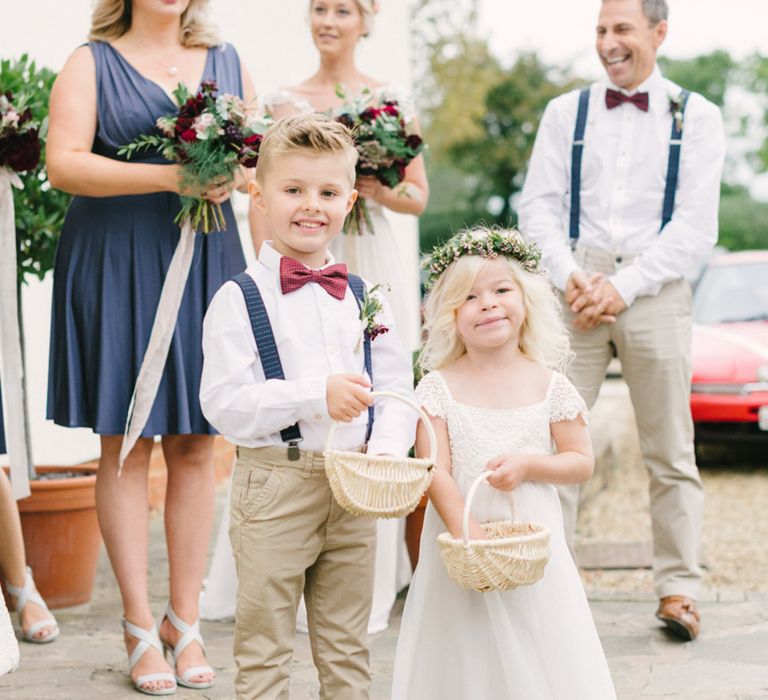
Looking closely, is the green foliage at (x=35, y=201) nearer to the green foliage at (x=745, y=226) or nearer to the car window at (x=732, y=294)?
the car window at (x=732, y=294)

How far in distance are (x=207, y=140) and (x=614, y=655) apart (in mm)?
2296

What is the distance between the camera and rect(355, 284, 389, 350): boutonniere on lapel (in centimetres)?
289

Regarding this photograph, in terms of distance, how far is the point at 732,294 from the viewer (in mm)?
9344

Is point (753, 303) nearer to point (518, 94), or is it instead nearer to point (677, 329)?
point (677, 329)

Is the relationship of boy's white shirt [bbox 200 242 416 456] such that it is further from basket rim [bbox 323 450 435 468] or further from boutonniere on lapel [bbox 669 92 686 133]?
boutonniere on lapel [bbox 669 92 686 133]

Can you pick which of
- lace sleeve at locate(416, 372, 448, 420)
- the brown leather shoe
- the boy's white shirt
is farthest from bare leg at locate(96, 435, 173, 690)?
the brown leather shoe

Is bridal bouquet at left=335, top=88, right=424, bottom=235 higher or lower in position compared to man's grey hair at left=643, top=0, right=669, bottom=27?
lower

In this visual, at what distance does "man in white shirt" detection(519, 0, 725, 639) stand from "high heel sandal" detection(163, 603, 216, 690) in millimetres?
1474

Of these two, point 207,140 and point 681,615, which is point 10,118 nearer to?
point 207,140

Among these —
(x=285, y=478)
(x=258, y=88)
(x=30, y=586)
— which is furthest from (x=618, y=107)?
(x=258, y=88)

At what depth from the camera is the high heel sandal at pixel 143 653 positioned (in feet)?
11.7

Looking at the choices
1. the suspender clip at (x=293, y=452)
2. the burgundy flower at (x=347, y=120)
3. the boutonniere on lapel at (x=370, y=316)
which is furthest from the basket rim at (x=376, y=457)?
the burgundy flower at (x=347, y=120)

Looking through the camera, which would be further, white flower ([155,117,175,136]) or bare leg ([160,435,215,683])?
bare leg ([160,435,215,683])

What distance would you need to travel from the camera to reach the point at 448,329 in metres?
3.21
